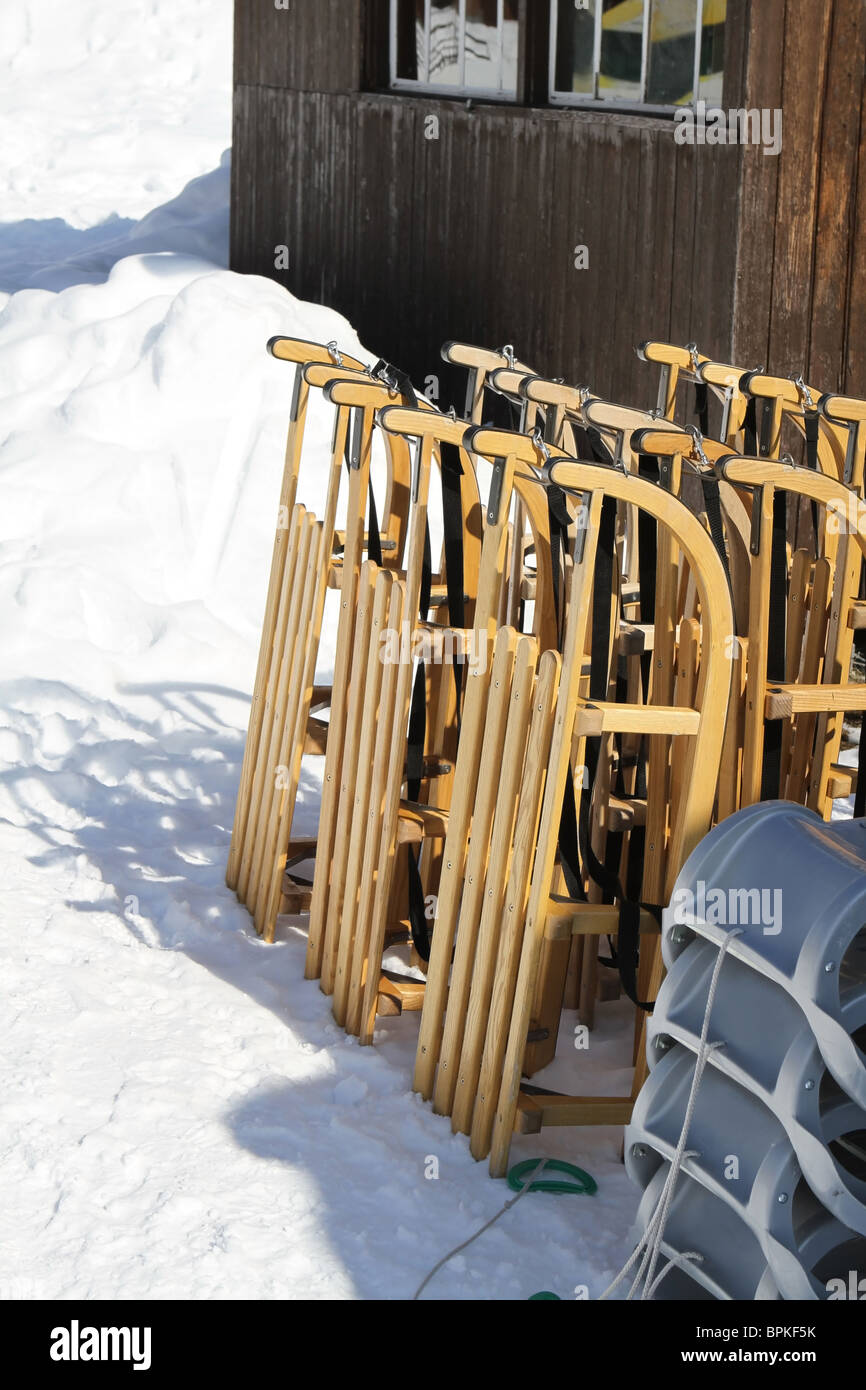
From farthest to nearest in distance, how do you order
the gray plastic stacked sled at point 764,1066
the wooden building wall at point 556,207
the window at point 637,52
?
the window at point 637,52 < the wooden building wall at point 556,207 < the gray plastic stacked sled at point 764,1066

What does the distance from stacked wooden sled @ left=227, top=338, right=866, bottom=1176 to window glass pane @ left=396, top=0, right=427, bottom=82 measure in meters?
4.78

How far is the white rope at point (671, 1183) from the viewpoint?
2988 millimetres

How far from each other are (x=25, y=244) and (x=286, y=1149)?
1255cm

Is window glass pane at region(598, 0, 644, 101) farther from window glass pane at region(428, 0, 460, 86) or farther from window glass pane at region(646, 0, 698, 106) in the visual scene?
window glass pane at region(428, 0, 460, 86)

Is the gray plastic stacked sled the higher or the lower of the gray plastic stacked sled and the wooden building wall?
the lower

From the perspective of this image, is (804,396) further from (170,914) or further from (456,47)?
(456,47)

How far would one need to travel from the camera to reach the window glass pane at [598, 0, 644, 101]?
A: 7.41 metres

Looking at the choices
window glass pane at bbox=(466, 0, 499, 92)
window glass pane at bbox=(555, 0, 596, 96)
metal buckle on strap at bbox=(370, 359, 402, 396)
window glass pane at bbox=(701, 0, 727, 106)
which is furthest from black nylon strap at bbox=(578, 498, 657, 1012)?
window glass pane at bbox=(466, 0, 499, 92)

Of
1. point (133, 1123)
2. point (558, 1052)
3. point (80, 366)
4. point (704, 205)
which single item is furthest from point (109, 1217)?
point (80, 366)

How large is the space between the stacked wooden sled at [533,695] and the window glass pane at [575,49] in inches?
138

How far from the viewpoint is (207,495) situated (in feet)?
24.6

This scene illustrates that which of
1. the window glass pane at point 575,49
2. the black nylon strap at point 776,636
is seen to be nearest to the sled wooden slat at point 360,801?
the black nylon strap at point 776,636

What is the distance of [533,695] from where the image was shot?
3510mm

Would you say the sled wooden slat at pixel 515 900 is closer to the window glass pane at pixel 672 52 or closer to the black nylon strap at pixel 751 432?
the black nylon strap at pixel 751 432
